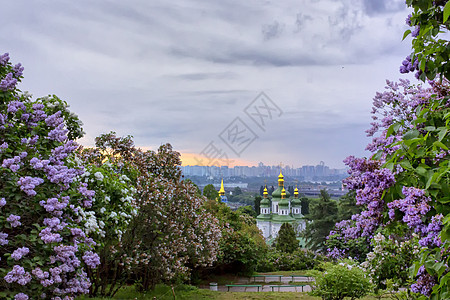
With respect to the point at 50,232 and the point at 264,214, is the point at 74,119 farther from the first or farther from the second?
the point at 264,214

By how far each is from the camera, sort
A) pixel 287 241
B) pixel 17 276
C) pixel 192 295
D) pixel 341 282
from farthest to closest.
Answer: pixel 287 241 < pixel 192 295 < pixel 341 282 < pixel 17 276

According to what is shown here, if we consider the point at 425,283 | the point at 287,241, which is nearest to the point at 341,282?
the point at 425,283

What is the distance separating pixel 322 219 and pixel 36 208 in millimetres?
27747

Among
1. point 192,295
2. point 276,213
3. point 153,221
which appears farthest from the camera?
point 276,213

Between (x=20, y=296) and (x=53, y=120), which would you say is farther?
(x=53, y=120)

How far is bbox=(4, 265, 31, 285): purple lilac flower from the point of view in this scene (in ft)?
11.9

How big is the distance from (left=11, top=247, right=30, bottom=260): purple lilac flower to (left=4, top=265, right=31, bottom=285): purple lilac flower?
0.28ft

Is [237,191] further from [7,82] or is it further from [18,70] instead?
[7,82]

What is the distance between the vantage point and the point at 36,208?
4.19 meters

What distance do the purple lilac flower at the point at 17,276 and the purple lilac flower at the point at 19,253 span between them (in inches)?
3.3

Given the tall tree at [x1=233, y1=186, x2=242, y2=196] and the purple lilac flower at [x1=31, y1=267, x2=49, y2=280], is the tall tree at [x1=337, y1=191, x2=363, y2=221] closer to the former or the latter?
the purple lilac flower at [x1=31, y1=267, x2=49, y2=280]

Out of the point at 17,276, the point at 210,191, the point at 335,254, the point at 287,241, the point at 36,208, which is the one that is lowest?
the point at 287,241

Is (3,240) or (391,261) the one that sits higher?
(3,240)

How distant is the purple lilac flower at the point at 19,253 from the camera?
370 cm
